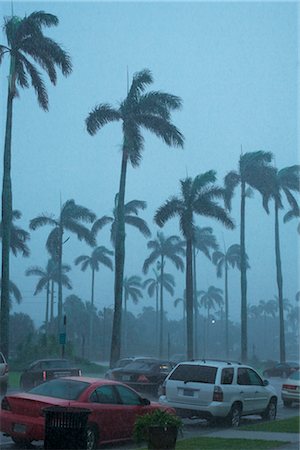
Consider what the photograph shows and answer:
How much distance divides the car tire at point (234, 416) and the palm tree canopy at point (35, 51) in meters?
20.0

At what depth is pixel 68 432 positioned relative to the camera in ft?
32.1

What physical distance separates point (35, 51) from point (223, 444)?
79.3 feet

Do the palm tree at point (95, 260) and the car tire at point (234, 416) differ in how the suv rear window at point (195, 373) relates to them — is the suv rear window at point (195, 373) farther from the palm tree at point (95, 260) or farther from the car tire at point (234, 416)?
the palm tree at point (95, 260)

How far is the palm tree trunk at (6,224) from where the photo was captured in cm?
3152

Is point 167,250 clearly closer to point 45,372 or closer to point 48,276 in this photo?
point 48,276

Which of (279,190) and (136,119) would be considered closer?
(136,119)

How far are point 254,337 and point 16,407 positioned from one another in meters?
132

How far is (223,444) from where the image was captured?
541 inches

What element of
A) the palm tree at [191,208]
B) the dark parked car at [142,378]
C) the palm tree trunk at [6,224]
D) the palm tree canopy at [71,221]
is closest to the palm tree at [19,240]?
the palm tree canopy at [71,221]

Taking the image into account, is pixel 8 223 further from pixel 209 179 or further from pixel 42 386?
pixel 42 386

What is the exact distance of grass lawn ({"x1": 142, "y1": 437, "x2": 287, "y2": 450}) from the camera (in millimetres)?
13180

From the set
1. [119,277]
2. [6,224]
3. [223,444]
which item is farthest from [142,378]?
[119,277]

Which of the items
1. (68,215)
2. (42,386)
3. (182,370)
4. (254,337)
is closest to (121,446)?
(42,386)

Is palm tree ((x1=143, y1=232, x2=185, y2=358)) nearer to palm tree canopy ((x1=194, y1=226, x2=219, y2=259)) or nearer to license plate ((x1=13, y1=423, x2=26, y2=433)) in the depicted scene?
palm tree canopy ((x1=194, y1=226, x2=219, y2=259))
